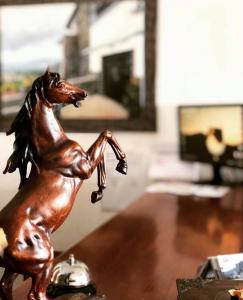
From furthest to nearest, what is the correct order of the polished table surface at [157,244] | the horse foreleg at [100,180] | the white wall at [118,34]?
1. the white wall at [118,34]
2. the polished table surface at [157,244]
3. the horse foreleg at [100,180]

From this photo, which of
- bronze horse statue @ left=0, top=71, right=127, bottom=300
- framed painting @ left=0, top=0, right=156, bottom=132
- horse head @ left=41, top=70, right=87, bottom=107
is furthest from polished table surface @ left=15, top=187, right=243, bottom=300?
framed painting @ left=0, top=0, right=156, bottom=132

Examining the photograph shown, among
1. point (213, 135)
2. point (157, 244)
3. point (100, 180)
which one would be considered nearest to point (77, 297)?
point (100, 180)

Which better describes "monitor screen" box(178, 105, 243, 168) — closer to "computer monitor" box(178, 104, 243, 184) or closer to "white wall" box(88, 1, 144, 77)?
"computer monitor" box(178, 104, 243, 184)

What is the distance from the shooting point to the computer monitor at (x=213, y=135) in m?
2.08

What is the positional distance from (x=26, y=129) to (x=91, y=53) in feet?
5.93

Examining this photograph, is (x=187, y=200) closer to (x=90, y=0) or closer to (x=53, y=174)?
(x=90, y=0)

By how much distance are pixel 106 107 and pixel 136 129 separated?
0.65 feet

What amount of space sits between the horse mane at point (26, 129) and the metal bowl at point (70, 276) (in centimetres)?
25

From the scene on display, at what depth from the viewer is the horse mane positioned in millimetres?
679

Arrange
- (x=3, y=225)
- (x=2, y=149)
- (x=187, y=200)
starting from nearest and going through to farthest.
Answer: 1. (x=3, y=225)
2. (x=2, y=149)
3. (x=187, y=200)

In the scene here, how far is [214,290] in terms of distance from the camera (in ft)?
2.57

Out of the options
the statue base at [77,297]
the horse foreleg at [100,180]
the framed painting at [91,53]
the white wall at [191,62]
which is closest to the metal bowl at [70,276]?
the statue base at [77,297]

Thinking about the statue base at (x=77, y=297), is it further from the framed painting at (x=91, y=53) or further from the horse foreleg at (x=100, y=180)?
the framed painting at (x=91, y=53)

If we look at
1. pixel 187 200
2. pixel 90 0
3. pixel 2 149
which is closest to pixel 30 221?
pixel 2 149
